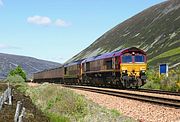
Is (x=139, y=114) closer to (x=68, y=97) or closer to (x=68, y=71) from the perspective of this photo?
(x=68, y=97)

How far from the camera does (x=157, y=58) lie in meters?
137

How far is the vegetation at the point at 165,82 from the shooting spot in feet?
116

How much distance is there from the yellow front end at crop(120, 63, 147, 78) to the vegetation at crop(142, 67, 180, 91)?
2.29 meters

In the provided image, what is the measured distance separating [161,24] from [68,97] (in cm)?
16700

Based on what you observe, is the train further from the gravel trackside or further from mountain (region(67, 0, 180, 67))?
mountain (region(67, 0, 180, 67))

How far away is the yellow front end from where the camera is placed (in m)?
36.4

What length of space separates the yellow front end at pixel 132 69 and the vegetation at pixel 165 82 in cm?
229

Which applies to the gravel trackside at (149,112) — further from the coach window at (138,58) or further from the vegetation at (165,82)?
the coach window at (138,58)

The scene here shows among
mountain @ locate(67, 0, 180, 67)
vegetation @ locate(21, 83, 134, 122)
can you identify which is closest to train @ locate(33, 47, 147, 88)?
vegetation @ locate(21, 83, 134, 122)

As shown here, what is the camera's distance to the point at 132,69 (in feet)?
121

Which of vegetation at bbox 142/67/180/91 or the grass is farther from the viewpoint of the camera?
the grass

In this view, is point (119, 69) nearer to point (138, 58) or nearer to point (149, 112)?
point (138, 58)

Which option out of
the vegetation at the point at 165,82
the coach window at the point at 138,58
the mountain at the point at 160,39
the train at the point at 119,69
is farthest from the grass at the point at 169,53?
the coach window at the point at 138,58

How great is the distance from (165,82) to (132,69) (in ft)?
10.8
